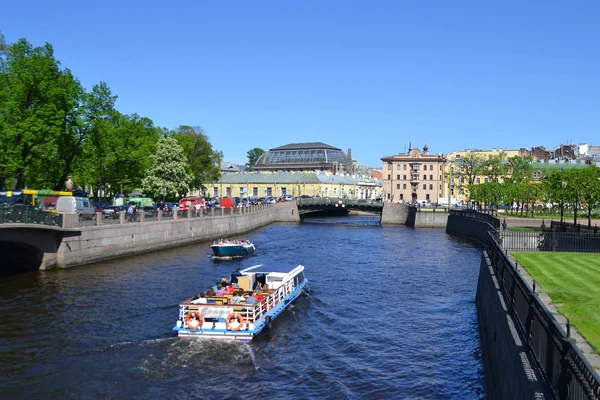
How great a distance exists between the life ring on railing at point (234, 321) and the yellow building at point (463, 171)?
112285 millimetres

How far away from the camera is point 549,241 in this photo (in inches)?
1492

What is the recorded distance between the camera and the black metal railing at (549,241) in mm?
36625

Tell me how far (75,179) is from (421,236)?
59.2 meters

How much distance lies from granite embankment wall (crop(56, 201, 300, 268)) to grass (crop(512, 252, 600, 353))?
30.8 meters

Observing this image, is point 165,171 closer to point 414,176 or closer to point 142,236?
point 142,236

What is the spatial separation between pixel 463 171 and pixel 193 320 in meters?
149

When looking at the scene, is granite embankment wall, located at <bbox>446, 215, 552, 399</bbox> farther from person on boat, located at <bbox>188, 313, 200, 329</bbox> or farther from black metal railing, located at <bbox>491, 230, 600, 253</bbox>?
black metal railing, located at <bbox>491, 230, 600, 253</bbox>

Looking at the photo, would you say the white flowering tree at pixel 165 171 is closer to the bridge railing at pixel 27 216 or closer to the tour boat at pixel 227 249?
the tour boat at pixel 227 249

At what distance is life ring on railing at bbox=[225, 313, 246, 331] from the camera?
24.3 m

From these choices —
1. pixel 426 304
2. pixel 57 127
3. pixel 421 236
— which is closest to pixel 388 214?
pixel 421 236

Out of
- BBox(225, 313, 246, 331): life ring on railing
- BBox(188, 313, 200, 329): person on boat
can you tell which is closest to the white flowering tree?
BBox(188, 313, 200, 329): person on boat

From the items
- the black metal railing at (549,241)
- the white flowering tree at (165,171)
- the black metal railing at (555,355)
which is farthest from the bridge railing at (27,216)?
the white flowering tree at (165,171)

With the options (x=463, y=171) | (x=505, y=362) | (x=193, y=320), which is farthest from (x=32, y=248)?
(x=463, y=171)

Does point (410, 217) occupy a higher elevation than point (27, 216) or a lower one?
lower
